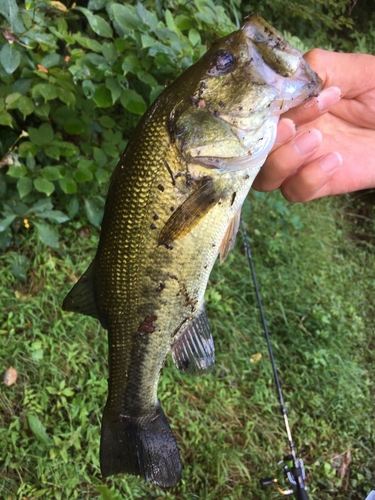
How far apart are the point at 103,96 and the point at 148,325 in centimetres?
138

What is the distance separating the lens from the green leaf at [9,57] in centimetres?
200

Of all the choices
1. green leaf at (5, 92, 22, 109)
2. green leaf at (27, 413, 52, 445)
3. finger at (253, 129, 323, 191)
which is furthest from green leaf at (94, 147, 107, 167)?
green leaf at (27, 413, 52, 445)

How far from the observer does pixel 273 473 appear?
3031mm


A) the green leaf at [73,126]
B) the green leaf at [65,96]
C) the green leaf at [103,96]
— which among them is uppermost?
the green leaf at [103,96]

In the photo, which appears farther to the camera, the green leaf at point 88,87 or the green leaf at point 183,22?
the green leaf at point 183,22

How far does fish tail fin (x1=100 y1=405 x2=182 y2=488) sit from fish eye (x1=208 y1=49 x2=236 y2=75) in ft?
4.26

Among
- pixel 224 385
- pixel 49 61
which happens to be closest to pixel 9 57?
pixel 49 61

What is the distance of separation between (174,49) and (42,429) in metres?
2.27

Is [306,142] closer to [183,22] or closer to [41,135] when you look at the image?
[183,22]

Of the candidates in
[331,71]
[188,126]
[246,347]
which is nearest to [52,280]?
[246,347]

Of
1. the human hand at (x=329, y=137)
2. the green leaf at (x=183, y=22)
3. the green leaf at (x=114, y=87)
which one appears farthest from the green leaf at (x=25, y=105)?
the human hand at (x=329, y=137)

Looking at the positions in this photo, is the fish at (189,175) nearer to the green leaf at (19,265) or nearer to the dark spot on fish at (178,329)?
the dark spot on fish at (178,329)

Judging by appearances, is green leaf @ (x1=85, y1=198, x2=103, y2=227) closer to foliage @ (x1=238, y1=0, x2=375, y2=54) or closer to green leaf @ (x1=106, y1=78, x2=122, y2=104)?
green leaf @ (x1=106, y1=78, x2=122, y2=104)

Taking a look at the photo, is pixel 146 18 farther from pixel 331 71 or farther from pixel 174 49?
pixel 331 71
